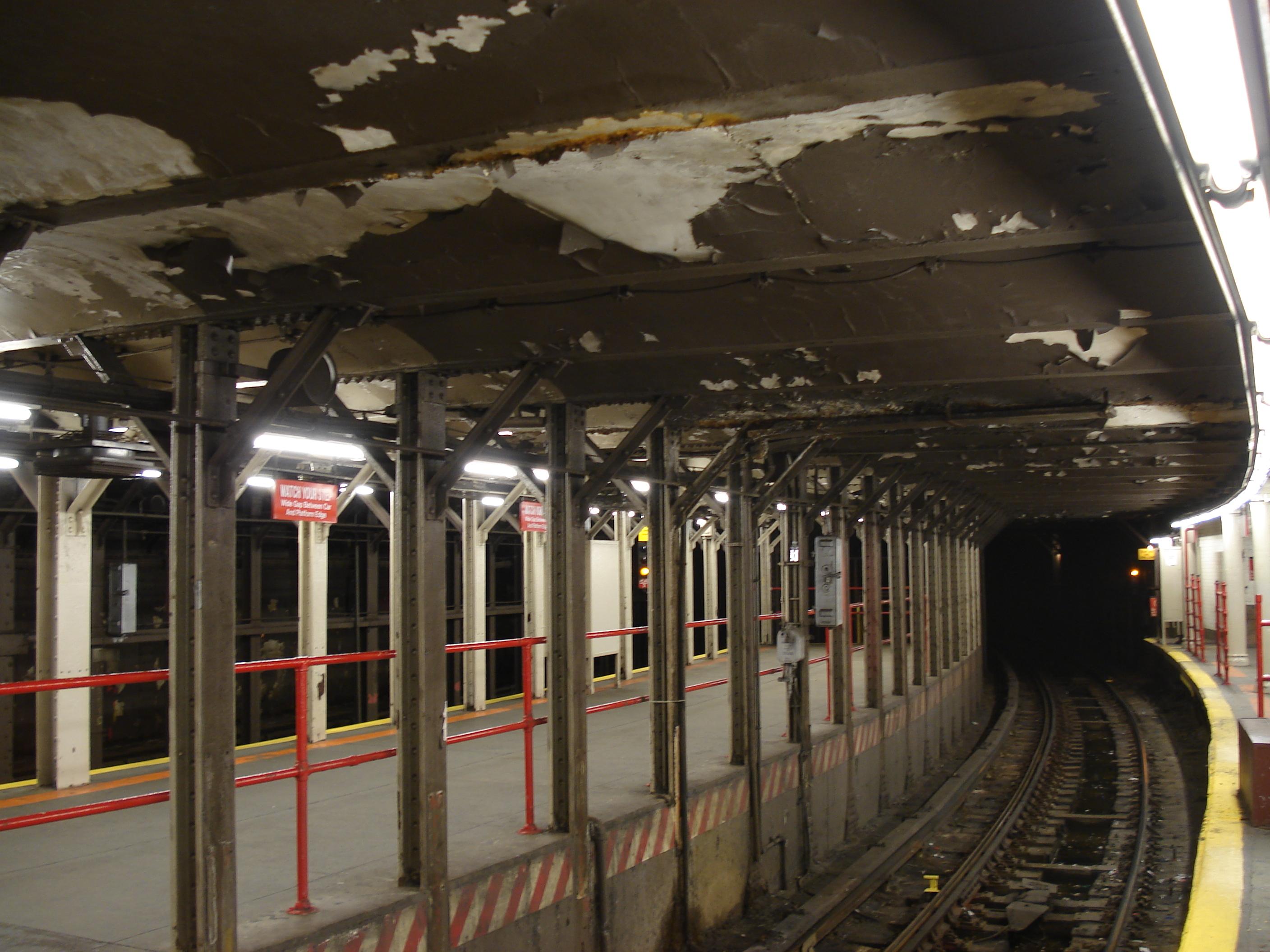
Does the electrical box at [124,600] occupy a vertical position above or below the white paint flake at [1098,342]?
below

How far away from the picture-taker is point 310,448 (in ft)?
26.4

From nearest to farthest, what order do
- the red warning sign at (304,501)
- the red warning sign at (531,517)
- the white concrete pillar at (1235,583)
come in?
1. the red warning sign at (304,501)
2. the red warning sign at (531,517)
3. the white concrete pillar at (1235,583)

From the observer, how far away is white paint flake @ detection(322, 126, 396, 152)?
2736 mm

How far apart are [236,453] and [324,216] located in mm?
1048

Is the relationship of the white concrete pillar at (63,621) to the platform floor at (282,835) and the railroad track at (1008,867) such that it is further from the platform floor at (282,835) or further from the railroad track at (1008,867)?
the railroad track at (1008,867)

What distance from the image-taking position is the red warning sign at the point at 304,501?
28.9ft

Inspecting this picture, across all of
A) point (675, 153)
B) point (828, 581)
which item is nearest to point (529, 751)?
point (675, 153)

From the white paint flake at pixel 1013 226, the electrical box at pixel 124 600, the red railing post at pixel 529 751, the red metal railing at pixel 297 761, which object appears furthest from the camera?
the electrical box at pixel 124 600

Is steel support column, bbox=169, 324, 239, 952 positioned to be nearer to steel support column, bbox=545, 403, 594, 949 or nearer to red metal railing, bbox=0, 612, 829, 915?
red metal railing, bbox=0, 612, 829, 915

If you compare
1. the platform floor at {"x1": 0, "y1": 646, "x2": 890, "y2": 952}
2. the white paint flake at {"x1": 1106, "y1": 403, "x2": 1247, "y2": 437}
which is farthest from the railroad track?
the white paint flake at {"x1": 1106, "y1": 403, "x2": 1247, "y2": 437}

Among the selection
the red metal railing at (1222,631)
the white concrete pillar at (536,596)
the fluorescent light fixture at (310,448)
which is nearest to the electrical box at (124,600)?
the fluorescent light fixture at (310,448)

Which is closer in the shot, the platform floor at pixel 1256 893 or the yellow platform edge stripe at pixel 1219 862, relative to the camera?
the platform floor at pixel 1256 893

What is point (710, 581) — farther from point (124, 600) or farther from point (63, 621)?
point (63, 621)

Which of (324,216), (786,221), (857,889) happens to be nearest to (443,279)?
(324,216)
